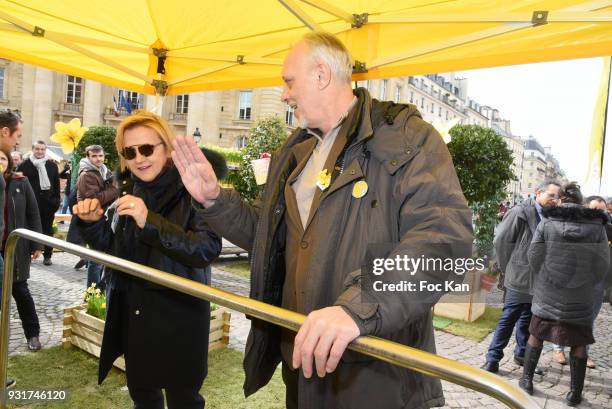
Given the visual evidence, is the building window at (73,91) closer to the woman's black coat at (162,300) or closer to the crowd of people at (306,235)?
the crowd of people at (306,235)

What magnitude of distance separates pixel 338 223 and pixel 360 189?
5.1 inches

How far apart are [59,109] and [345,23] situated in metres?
41.9

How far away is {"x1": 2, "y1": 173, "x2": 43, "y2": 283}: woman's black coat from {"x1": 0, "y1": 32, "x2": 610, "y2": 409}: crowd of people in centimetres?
190

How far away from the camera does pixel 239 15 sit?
378 centimetres

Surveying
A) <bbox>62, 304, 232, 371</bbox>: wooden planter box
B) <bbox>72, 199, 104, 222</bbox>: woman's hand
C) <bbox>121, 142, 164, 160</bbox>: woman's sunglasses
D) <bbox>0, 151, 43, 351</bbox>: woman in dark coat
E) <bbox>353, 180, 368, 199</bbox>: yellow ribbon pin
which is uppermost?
<bbox>121, 142, 164, 160</bbox>: woman's sunglasses

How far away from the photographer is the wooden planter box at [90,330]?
4.14 m

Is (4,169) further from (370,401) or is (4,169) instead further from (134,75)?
(370,401)

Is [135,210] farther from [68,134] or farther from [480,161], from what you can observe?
[68,134]

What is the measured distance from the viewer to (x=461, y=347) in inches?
222

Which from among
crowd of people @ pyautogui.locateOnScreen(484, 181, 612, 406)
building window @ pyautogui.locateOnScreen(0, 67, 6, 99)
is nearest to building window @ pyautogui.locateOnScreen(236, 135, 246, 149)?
building window @ pyautogui.locateOnScreen(0, 67, 6, 99)

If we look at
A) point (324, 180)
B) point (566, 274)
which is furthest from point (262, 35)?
point (566, 274)

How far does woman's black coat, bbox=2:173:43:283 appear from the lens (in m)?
3.97

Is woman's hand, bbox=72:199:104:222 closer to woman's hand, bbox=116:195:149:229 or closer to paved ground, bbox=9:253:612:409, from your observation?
woman's hand, bbox=116:195:149:229

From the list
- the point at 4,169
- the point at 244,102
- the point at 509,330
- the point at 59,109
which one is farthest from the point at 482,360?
the point at 59,109
